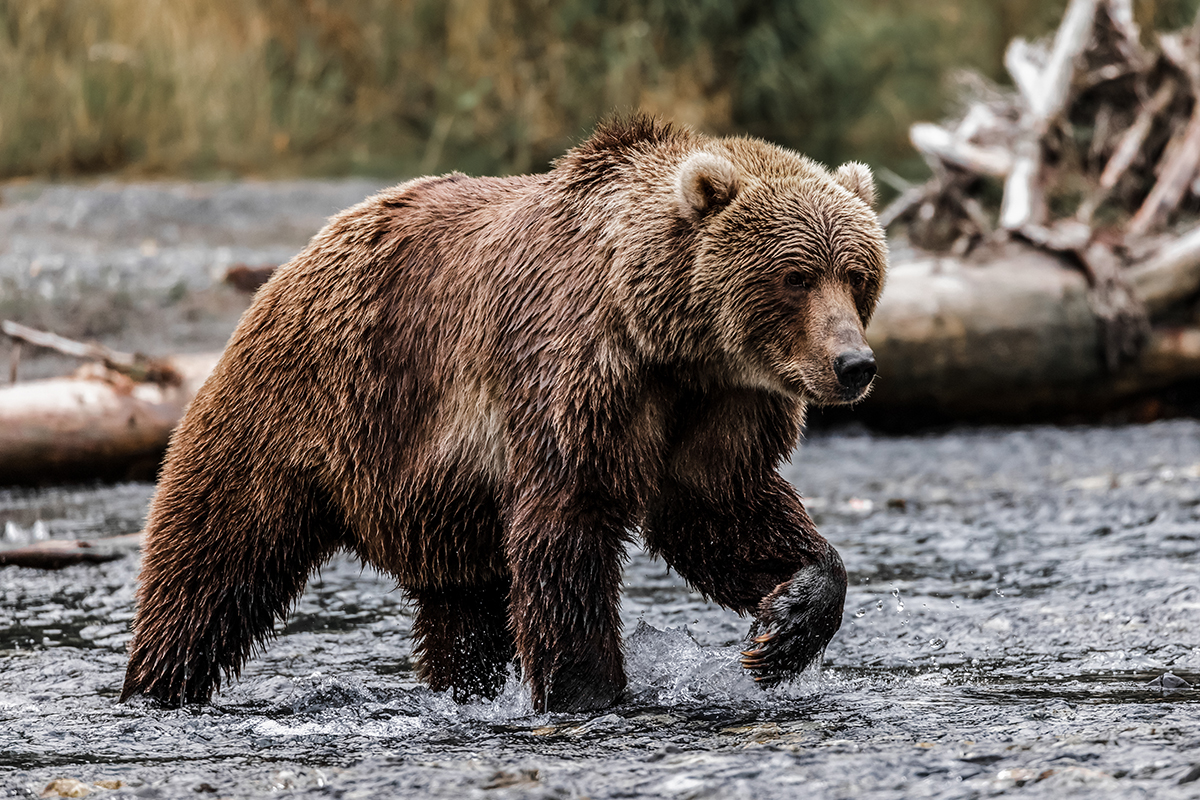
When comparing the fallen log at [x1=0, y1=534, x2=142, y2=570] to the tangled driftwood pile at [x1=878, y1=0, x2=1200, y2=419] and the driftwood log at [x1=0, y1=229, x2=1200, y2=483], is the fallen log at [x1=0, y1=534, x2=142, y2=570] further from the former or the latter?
the tangled driftwood pile at [x1=878, y1=0, x2=1200, y2=419]

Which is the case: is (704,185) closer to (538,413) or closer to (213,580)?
(538,413)

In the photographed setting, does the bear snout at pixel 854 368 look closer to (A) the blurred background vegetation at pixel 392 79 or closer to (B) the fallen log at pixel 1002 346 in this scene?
(B) the fallen log at pixel 1002 346

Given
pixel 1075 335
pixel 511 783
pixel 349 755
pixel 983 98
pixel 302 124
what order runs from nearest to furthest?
pixel 511 783 → pixel 349 755 → pixel 1075 335 → pixel 983 98 → pixel 302 124

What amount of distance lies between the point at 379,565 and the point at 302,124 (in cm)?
1329

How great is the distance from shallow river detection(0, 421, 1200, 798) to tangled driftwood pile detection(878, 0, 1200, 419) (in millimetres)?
1879

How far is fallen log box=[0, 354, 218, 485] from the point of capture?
805 cm

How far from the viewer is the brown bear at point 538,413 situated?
4039 millimetres

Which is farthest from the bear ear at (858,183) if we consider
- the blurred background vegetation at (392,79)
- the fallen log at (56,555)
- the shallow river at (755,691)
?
the blurred background vegetation at (392,79)

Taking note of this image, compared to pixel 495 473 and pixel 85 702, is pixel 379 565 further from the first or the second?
pixel 85 702

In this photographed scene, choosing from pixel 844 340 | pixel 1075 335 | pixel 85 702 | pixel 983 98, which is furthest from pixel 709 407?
pixel 983 98

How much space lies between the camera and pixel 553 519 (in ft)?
13.1

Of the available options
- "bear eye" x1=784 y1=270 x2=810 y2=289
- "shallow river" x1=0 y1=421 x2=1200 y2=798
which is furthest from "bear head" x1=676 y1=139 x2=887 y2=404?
"shallow river" x1=0 y1=421 x2=1200 y2=798

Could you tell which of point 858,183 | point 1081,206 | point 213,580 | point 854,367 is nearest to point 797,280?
point 854,367

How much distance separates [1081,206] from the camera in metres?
11.1
